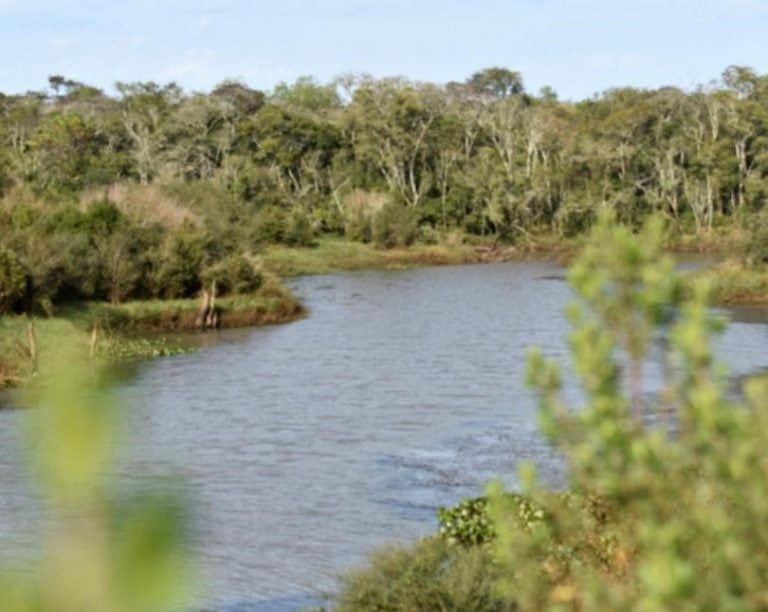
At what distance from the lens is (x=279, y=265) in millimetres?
59250

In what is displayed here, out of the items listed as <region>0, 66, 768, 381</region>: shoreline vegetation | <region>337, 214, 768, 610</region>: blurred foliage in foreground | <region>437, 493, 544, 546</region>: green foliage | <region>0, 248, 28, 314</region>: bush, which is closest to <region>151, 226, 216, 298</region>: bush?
<region>0, 248, 28, 314</region>: bush

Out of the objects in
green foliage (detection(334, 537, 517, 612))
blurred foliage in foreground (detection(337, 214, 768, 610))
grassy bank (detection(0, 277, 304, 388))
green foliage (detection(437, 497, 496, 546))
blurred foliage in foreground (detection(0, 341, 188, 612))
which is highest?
blurred foliage in foreground (detection(0, 341, 188, 612))

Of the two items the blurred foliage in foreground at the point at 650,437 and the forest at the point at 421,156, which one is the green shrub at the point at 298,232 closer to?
the forest at the point at 421,156

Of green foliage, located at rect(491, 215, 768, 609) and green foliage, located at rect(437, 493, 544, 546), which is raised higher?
green foliage, located at rect(491, 215, 768, 609)

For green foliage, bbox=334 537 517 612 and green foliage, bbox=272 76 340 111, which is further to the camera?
green foliage, bbox=272 76 340 111

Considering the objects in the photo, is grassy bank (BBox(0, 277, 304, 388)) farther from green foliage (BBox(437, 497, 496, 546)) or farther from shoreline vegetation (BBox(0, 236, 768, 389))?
green foliage (BBox(437, 497, 496, 546))

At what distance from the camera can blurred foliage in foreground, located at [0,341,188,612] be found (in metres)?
1.12

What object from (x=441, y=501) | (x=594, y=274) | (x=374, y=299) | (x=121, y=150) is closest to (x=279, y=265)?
(x=374, y=299)

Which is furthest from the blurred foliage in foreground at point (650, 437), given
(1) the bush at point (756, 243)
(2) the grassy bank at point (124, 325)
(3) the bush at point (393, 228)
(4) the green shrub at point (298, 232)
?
(3) the bush at point (393, 228)

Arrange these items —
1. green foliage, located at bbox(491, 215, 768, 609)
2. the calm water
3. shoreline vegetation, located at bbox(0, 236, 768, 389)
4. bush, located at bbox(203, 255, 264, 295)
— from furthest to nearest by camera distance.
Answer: bush, located at bbox(203, 255, 264, 295), shoreline vegetation, located at bbox(0, 236, 768, 389), the calm water, green foliage, located at bbox(491, 215, 768, 609)

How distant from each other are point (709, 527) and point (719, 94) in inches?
3123

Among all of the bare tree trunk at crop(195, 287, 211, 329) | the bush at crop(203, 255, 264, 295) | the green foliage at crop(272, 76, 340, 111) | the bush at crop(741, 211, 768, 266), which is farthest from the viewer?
the green foliage at crop(272, 76, 340, 111)

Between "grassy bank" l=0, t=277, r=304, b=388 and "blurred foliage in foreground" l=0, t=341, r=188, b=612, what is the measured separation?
2598cm

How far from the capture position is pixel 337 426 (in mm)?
23328
